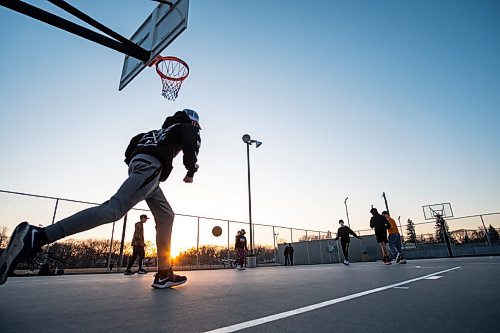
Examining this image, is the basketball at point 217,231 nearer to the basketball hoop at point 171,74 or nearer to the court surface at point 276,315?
the basketball hoop at point 171,74

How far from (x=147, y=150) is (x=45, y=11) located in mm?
3492

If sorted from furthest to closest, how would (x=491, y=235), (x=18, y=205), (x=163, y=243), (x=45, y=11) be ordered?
1. (x=491, y=235)
2. (x=18, y=205)
3. (x=45, y=11)
4. (x=163, y=243)

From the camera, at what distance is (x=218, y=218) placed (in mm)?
15625

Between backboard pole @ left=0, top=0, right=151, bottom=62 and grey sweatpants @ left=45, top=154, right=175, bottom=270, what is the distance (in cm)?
334

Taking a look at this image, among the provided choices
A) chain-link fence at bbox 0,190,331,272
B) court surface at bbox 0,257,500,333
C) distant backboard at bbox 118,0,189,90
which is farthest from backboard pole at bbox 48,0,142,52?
court surface at bbox 0,257,500,333

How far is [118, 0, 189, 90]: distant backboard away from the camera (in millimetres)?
Answer: 5039

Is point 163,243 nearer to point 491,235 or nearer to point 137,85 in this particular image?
point 137,85

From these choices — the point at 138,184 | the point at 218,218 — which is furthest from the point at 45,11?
the point at 218,218

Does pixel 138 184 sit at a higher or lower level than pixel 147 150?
lower

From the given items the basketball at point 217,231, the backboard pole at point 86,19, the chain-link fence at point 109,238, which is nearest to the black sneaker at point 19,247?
the chain-link fence at point 109,238

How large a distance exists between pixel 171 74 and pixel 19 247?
19.9 feet

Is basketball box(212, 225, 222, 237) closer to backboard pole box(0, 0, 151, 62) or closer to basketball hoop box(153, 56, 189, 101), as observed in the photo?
basketball hoop box(153, 56, 189, 101)

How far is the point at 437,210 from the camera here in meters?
24.4

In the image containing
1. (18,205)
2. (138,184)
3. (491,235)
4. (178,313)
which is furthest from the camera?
(491,235)
